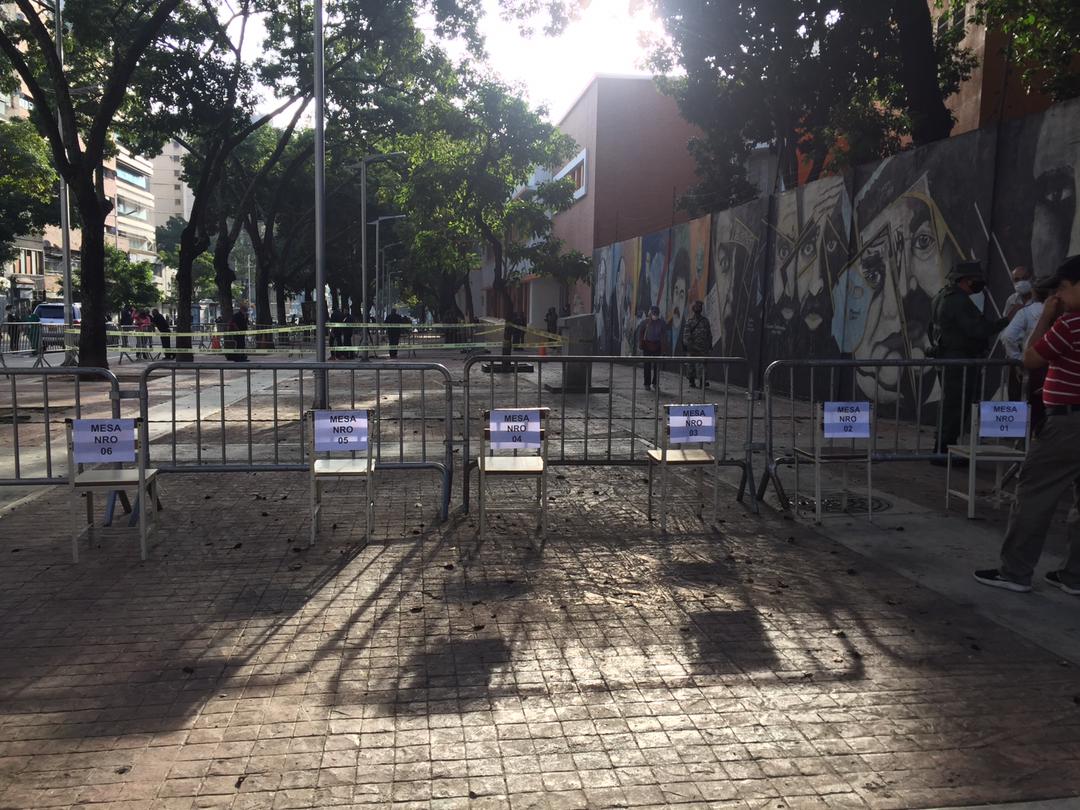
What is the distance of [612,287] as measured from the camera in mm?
32969

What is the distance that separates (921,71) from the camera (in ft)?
54.5

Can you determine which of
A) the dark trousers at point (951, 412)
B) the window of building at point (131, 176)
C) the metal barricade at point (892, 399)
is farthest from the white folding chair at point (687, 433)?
the window of building at point (131, 176)

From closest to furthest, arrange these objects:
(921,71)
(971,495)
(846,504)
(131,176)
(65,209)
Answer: (971,495), (846,504), (921,71), (65,209), (131,176)

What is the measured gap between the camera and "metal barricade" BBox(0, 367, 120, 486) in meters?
7.33

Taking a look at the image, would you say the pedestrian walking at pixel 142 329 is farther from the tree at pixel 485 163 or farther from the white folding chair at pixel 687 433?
the white folding chair at pixel 687 433

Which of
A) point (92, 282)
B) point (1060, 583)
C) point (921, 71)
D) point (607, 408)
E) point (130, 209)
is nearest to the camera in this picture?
point (1060, 583)

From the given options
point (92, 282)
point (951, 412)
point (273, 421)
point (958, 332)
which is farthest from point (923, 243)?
point (92, 282)

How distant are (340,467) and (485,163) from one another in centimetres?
2716

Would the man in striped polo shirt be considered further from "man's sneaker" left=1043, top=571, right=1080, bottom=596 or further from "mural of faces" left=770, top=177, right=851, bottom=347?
"mural of faces" left=770, top=177, right=851, bottom=347

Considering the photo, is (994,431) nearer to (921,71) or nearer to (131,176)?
(921,71)

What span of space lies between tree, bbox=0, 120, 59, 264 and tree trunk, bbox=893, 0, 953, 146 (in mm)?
31983

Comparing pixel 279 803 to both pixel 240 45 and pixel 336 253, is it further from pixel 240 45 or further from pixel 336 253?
pixel 336 253

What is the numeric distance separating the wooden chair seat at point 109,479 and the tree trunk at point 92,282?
50.7 ft

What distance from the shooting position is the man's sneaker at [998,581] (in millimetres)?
5707
